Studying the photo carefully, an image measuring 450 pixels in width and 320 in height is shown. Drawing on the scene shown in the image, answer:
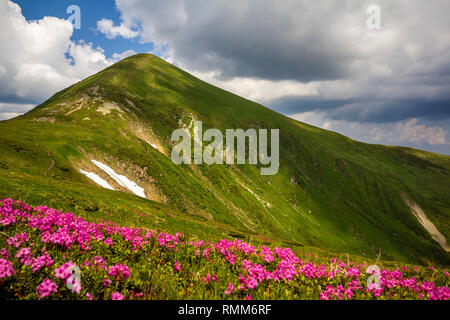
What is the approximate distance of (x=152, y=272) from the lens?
599cm

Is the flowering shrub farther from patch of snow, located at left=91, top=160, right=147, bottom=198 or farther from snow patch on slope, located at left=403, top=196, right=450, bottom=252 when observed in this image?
snow patch on slope, located at left=403, top=196, right=450, bottom=252

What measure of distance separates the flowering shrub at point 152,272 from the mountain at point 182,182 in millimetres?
2692

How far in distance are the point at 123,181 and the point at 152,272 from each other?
65.2 meters

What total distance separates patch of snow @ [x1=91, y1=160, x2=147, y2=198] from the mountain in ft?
1.30

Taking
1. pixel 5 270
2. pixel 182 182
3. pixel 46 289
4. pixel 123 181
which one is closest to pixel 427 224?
pixel 182 182

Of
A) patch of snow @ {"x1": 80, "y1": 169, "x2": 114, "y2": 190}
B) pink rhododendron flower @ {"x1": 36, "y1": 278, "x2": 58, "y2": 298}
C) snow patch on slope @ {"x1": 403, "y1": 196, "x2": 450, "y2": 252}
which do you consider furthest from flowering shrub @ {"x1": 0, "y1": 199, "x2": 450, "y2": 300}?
snow patch on slope @ {"x1": 403, "y1": 196, "x2": 450, "y2": 252}

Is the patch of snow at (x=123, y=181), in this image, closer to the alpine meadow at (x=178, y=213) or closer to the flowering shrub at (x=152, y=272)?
the alpine meadow at (x=178, y=213)

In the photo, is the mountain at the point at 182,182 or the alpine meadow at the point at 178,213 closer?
the alpine meadow at the point at 178,213

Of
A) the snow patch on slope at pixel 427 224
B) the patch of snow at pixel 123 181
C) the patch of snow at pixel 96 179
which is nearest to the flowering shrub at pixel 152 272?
the patch of snow at pixel 96 179

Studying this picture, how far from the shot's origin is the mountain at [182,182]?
41.2 metres

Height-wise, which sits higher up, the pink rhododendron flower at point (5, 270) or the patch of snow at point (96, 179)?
the patch of snow at point (96, 179)

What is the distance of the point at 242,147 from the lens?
160 m

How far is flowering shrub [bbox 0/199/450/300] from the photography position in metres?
4.51
